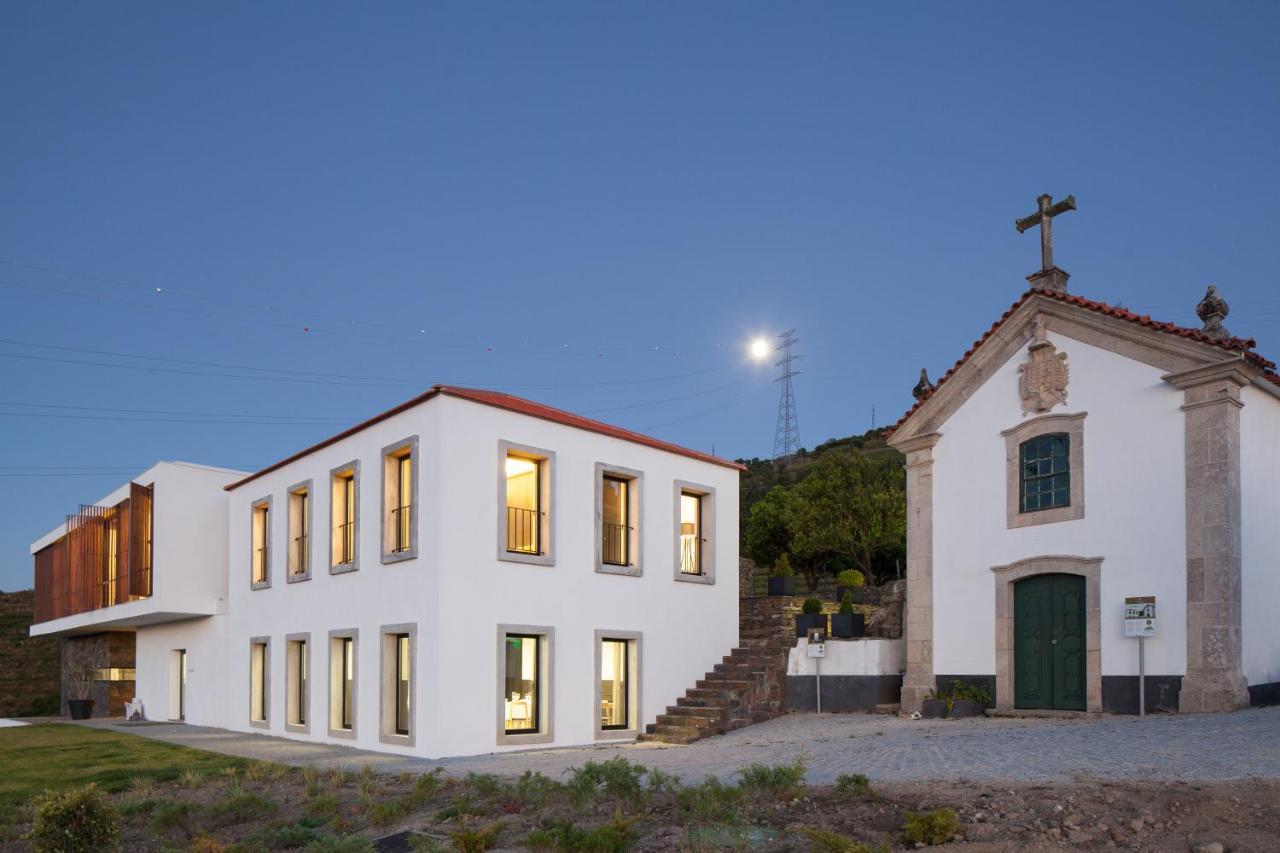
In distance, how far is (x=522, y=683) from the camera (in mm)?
17969

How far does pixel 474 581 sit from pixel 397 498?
2407mm

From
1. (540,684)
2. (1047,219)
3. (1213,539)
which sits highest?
(1047,219)

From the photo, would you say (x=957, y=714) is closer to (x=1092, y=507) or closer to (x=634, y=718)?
(x=1092, y=507)

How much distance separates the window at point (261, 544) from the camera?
23.3 metres

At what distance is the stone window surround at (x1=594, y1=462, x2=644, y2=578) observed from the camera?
1933 centimetres

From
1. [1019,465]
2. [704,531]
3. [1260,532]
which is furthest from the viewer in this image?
[704,531]

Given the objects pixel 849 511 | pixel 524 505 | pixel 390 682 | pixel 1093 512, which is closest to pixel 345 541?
pixel 390 682

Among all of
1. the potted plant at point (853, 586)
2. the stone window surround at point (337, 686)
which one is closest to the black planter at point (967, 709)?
the potted plant at point (853, 586)

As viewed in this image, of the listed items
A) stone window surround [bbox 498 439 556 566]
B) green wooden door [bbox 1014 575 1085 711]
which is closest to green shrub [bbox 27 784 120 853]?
stone window surround [bbox 498 439 556 566]

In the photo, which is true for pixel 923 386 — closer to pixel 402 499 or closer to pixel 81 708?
pixel 402 499

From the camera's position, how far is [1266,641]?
16.0m

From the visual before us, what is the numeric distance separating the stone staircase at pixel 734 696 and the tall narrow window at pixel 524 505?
4.03 metres

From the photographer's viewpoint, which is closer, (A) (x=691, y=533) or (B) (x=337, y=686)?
(B) (x=337, y=686)

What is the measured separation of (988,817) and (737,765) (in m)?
4.96
